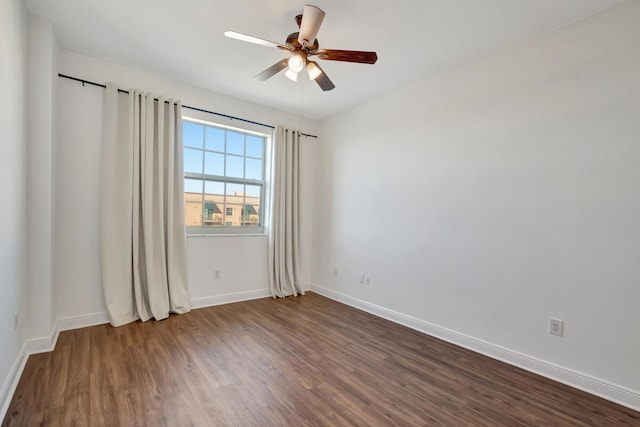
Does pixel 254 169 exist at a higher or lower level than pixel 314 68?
lower

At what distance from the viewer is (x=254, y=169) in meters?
4.08

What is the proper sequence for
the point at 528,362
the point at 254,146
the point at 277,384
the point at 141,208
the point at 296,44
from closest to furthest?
the point at 277,384
the point at 296,44
the point at 528,362
the point at 141,208
the point at 254,146

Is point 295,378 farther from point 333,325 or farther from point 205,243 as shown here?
point 205,243

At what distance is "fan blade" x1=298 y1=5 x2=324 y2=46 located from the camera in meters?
1.80

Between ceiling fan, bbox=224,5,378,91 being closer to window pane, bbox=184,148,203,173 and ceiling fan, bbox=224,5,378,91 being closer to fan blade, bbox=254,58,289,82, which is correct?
fan blade, bbox=254,58,289,82

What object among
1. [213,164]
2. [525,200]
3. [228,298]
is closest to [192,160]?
[213,164]

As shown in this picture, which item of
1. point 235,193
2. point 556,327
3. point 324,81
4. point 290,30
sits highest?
point 290,30

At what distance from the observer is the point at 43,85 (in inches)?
90.3

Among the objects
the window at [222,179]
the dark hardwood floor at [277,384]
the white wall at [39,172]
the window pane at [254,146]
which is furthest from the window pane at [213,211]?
the white wall at [39,172]

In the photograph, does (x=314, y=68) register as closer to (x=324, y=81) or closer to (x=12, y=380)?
(x=324, y=81)

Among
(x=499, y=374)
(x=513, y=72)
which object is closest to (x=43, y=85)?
(x=513, y=72)

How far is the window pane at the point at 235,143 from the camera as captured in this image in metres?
3.84

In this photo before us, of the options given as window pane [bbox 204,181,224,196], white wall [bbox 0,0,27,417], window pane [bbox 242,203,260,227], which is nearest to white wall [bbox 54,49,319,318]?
white wall [bbox 0,0,27,417]

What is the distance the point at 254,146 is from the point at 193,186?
1.01 meters
